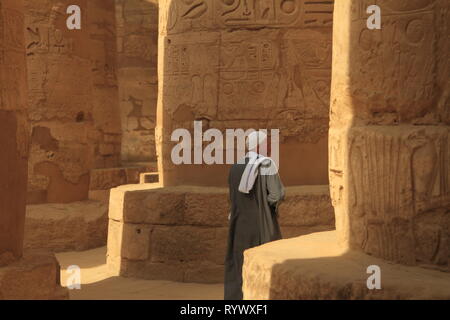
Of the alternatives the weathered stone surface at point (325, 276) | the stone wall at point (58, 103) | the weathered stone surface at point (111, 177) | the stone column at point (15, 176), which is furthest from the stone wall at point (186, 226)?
the weathered stone surface at point (111, 177)

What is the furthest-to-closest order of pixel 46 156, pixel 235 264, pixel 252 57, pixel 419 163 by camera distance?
pixel 46 156
pixel 252 57
pixel 235 264
pixel 419 163

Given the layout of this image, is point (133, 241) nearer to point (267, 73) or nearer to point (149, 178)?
point (149, 178)

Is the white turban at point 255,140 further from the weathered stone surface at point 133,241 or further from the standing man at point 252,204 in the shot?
the weathered stone surface at point 133,241

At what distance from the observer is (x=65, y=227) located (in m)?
9.50

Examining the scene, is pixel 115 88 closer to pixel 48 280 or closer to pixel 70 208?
pixel 70 208

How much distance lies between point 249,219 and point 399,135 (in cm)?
203

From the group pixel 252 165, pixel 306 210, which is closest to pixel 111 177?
pixel 306 210

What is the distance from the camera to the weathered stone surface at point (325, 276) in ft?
10.5

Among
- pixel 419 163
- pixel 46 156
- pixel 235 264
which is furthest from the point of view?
pixel 46 156

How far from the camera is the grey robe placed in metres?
5.41

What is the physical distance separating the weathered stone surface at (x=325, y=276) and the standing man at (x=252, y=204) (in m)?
1.20

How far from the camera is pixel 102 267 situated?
27.0 feet

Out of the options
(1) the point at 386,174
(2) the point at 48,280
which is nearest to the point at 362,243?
(1) the point at 386,174

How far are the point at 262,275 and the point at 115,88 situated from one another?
884cm
